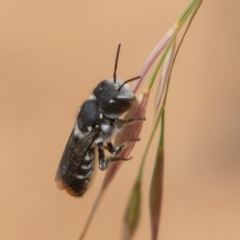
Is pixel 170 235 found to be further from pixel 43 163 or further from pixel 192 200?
pixel 43 163

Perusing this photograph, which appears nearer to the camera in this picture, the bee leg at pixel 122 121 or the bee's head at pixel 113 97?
the bee leg at pixel 122 121

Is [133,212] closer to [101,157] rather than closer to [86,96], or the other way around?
[101,157]

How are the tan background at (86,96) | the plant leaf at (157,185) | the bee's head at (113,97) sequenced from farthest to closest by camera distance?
the tan background at (86,96)
the bee's head at (113,97)
the plant leaf at (157,185)

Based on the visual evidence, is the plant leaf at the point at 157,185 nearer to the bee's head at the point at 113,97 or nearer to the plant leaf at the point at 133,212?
the plant leaf at the point at 133,212

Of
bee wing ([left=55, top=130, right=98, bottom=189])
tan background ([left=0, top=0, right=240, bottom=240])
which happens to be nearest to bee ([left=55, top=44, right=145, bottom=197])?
bee wing ([left=55, top=130, right=98, bottom=189])

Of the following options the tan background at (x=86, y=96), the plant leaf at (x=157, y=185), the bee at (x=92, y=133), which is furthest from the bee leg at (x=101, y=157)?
the tan background at (x=86, y=96)

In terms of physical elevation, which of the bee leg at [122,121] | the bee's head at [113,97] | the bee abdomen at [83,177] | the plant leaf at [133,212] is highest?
the bee's head at [113,97]

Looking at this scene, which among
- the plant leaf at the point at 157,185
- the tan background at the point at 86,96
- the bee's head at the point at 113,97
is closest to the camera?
the plant leaf at the point at 157,185

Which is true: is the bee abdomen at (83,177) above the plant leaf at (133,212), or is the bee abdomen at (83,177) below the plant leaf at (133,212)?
above

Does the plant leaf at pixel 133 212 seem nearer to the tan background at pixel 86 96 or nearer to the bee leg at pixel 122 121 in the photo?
the bee leg at pixel 122 121

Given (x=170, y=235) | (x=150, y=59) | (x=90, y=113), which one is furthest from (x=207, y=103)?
(x=150, y=59)
